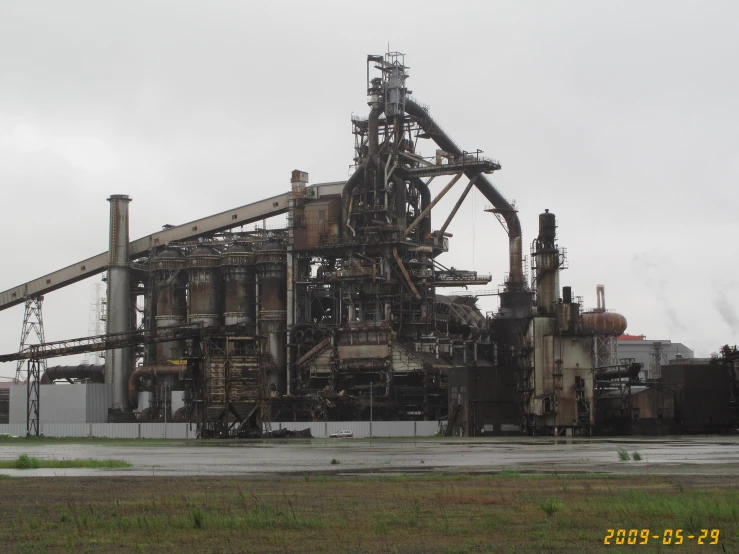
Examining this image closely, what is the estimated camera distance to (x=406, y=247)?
399ft

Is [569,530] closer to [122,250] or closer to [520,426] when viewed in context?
[520,426]

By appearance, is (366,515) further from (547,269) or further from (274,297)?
(274,297)

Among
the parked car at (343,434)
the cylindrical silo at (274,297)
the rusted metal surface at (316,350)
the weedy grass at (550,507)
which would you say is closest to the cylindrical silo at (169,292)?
the cylindrical silo at (274,297)

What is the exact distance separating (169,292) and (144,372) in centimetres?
1061

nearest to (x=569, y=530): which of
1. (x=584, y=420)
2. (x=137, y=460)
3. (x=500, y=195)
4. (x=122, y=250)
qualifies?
(x=137, y=460)

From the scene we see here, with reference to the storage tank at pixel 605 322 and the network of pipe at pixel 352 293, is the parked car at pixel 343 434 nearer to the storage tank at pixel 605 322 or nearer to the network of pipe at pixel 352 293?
the network of pipe at pixel 352 293

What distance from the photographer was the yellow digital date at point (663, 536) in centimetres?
1755

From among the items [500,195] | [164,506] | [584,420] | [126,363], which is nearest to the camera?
[164,506]

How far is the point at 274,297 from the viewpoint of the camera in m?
130

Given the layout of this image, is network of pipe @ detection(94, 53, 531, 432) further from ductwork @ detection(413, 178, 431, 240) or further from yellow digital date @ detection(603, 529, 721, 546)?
yellow digital date @ detection(603, 529, 721, 546)

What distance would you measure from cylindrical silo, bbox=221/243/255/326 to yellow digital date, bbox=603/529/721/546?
11491 centimetres

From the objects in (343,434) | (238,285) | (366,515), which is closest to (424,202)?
(238,285)

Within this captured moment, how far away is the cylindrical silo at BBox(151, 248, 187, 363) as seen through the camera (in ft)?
449

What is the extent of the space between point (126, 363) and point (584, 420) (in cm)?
6786
